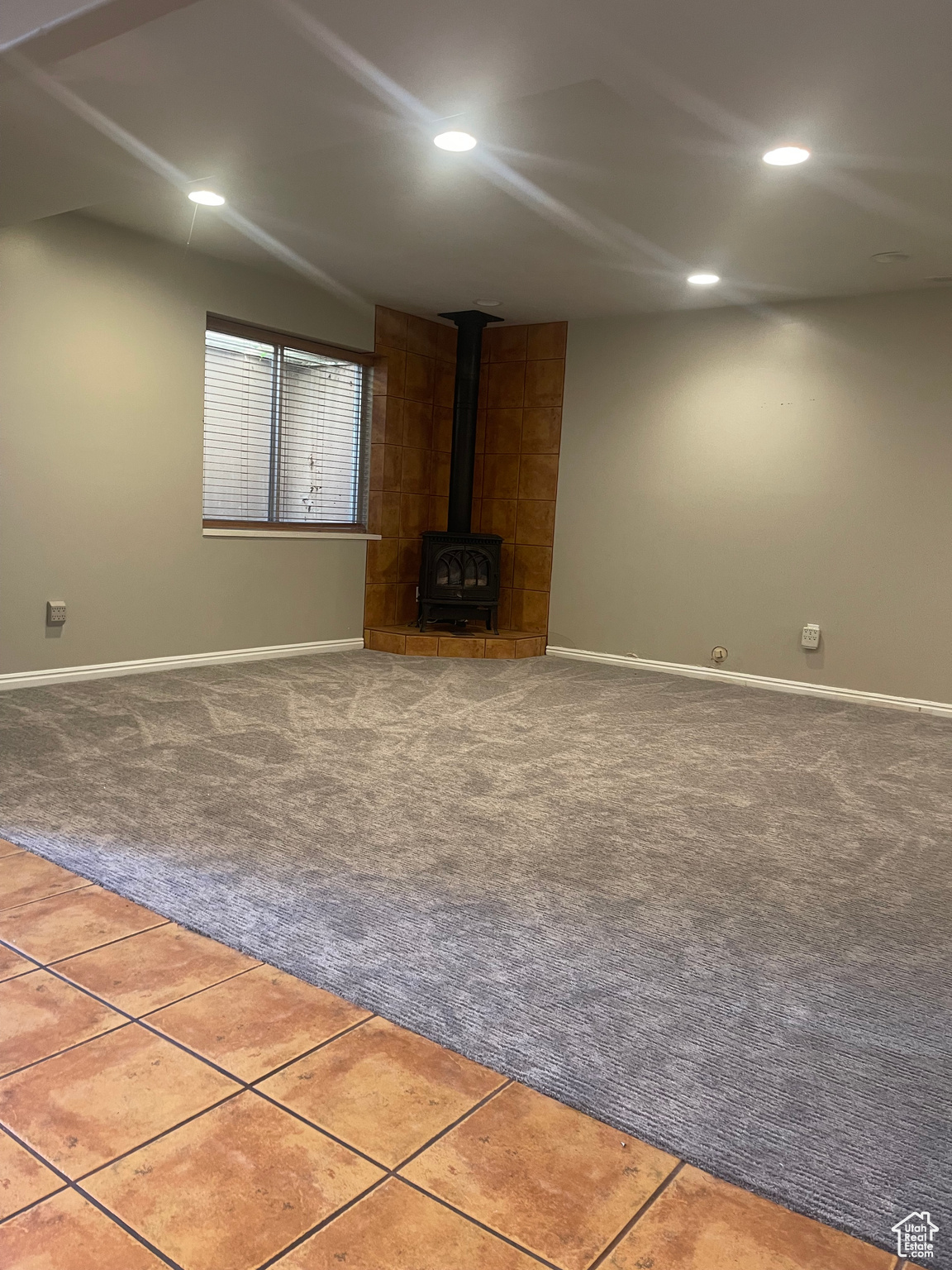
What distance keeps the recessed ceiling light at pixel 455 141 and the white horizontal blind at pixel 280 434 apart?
2331 millimetres

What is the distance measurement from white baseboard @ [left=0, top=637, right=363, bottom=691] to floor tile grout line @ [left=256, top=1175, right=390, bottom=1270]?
11.9 feet

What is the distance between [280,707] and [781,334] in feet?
11.3

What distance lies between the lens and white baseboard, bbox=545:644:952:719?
494 cm

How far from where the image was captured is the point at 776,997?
6.12 feet

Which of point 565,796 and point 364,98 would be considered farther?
point 565,796

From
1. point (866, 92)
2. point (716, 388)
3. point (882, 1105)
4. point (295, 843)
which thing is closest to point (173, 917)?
point (295, 843)

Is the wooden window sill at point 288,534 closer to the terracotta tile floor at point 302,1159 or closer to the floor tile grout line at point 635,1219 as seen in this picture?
the terracotta tile floor at point 302,1159

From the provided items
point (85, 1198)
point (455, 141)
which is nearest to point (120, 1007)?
point (85, 1198)

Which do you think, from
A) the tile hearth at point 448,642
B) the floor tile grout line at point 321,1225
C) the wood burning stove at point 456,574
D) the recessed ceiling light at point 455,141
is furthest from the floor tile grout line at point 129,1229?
the wood burning stove at point 456,574

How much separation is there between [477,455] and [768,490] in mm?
2038

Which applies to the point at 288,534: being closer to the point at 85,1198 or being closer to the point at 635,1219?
the point at 85,1198

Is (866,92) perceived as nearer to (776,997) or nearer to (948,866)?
(948,866)

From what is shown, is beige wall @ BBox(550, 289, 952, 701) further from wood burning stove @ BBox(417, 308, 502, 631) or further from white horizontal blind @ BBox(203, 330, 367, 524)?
white horizontal blind @ BBox(203, 330, 367, 524)

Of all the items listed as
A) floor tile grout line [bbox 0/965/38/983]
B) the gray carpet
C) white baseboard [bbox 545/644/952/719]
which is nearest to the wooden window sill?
the gray carpet
